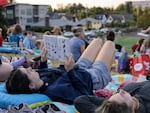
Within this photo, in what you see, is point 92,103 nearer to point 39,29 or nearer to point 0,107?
point 0,107

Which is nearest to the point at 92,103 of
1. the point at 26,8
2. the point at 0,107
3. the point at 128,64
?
the point at 0,107

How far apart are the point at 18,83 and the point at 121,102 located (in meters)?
1.16

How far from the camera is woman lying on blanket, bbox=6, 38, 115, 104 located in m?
3.35

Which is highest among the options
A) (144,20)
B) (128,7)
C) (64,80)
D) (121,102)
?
(121,102)

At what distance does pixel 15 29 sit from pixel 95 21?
6117 cm

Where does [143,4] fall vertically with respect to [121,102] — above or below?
below

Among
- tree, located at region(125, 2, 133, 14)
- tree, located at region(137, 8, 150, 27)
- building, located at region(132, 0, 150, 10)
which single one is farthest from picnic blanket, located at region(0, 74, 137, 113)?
tree, located at region(125, 2, 133, 14)

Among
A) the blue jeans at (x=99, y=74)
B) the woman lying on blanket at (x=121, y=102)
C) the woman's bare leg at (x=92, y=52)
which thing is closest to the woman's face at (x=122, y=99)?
the woman lying on blanket at (x=121, y=102)

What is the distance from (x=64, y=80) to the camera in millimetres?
3490

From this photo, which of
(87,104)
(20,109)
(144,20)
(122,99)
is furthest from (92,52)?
(144,20)

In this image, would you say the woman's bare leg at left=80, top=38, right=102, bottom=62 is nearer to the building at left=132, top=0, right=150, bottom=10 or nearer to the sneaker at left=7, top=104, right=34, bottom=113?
the sneaker at left=7, top=104, right=34, bottom=113

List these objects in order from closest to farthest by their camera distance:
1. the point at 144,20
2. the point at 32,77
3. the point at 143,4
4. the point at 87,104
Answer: the point at 87,104 < the point at 32,77 < the point at 144,20 < the point at 143,4

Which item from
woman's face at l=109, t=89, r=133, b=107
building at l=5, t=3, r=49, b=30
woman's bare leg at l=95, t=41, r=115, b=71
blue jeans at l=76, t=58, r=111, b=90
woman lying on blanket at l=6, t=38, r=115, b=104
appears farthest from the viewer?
building at l=5, t=3, r=49, b=30

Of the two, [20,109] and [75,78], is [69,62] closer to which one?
[75,78]
